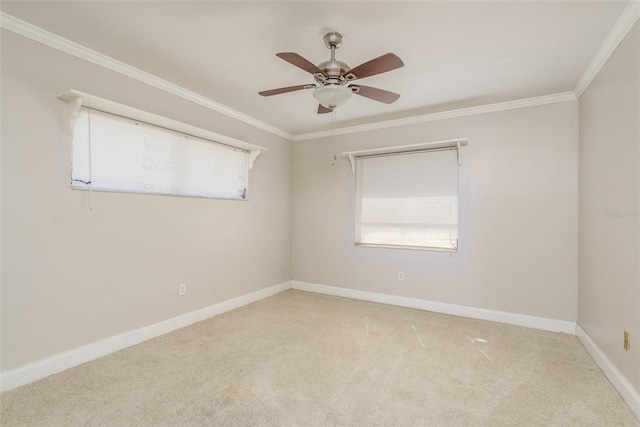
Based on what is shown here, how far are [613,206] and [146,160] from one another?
3811 millimetres

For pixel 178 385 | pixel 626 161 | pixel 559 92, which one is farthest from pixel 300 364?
pixel 559 92

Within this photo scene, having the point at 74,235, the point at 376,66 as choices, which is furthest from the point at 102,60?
the point at 376,66

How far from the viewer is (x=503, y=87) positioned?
292 cm

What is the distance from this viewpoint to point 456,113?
356 cm

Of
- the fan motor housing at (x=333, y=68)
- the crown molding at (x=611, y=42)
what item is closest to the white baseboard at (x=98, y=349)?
the fan motor housing at (x=333, y=68)

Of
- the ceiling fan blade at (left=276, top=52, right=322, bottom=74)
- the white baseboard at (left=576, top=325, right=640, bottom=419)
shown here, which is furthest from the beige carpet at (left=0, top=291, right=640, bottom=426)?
the ceiling fan blade at (left=276, top=52, right=322, bottom=74)

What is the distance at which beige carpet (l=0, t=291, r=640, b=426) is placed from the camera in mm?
1741

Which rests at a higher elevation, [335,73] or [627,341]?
[335,73]

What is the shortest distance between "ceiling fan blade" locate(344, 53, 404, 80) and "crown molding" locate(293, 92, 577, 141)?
6.59 ft

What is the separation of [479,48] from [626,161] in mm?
1250

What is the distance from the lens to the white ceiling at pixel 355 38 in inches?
73.4

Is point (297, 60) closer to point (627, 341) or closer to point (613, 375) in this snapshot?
point (627, 341)

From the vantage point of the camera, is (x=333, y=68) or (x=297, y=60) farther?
(x=333, y=68)

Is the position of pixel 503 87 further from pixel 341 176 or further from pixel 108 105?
pixel 108 105
